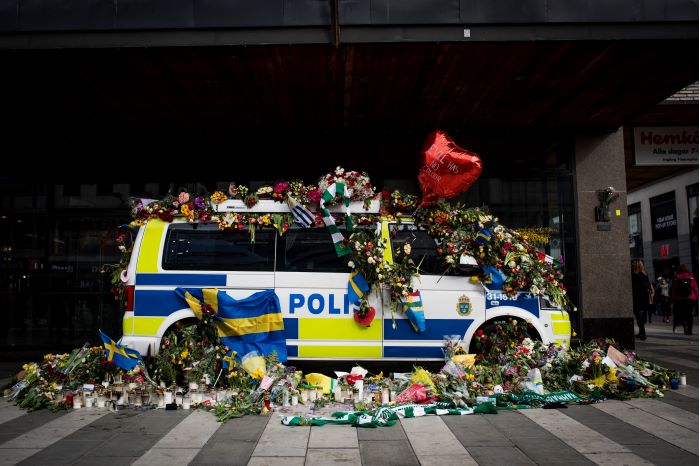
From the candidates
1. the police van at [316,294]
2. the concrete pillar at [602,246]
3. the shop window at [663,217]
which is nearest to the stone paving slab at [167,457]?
the police van at [316,294]

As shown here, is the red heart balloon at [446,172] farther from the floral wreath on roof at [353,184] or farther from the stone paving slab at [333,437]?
the stone paving slab at [333,437]

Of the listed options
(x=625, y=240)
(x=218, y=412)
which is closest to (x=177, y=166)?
(x=218, y=412)

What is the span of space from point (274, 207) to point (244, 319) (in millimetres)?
1466

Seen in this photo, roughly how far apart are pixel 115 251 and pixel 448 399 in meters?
8.09

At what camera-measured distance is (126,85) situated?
862 cm

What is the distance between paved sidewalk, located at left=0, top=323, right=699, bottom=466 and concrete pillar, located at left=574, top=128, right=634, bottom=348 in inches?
186

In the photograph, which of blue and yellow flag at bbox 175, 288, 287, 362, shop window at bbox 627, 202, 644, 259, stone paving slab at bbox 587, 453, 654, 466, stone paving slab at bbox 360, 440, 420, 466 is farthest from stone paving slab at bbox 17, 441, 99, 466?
shop window at bbox 627, 202, 644, 259

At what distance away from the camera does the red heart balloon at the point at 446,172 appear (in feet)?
24.9

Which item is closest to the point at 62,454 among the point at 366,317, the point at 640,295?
the point at 366,317

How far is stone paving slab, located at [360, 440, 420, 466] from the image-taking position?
14.0 feet

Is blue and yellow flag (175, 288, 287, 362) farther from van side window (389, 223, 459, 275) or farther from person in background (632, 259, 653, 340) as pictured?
person in background (632, 259, 653, 340)

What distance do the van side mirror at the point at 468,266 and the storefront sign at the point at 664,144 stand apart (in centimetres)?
A: 660

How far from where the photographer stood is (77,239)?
11609mm

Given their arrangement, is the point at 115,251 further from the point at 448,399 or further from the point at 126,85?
the point at 448,399
